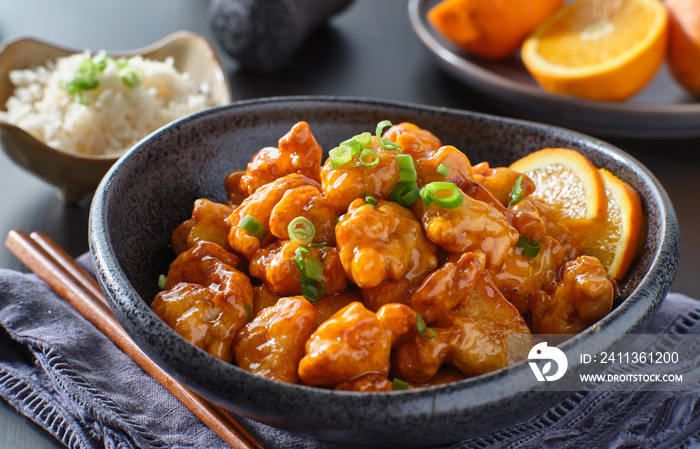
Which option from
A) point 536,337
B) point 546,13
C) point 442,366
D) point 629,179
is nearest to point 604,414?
point 536,337

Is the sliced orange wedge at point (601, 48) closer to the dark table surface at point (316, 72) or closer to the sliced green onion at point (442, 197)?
the dark table surface at point (316, 72)

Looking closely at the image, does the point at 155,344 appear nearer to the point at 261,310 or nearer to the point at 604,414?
the point at 261,310

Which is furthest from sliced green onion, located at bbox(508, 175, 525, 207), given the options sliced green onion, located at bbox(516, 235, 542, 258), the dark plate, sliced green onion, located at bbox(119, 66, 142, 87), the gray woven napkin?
sliced green onion, located at bbox(119, 66, 142, 87)

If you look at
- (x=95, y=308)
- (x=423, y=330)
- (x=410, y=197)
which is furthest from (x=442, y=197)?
(x=95, y=308)

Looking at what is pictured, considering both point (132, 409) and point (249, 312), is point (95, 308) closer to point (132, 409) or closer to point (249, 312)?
point (132, 409)

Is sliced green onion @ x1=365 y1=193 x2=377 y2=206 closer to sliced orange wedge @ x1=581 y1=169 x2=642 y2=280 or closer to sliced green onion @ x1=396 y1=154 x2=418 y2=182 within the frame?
sliced green onion @ x1=396 y1=154 x2=418 y2=182

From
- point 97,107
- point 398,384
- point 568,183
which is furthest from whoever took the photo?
point 97,107
